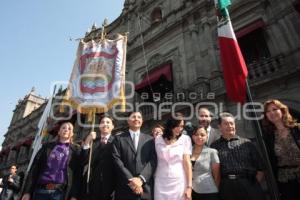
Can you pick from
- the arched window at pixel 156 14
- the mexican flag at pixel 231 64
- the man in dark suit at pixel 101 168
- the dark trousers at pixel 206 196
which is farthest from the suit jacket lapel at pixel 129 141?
the arched window at pixel 156 14

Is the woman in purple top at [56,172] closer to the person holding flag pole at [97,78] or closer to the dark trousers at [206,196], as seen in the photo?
the person holding flag pole at [97,78]

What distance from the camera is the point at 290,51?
24.7 ft

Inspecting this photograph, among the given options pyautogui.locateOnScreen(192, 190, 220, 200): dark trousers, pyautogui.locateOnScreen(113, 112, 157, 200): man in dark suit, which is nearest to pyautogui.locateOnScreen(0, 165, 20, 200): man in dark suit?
pyautogui.locateOnScreen(113, 112, 157, 200): man in dark suit

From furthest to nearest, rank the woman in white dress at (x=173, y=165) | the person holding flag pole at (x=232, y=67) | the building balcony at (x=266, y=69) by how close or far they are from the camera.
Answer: the building balcony at (x=266, y=69) → the person holding flag pole at (x=232, y=67) → the woman in white dress at (x=173, y=165)

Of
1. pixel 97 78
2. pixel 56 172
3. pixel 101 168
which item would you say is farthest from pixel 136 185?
pixel 97 78

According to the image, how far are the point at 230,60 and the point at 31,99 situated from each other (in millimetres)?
27438

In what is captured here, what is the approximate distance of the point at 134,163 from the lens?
299cm

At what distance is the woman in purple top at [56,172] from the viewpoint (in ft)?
10.7

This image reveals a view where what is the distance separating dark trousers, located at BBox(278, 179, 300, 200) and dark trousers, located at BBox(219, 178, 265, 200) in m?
0.29

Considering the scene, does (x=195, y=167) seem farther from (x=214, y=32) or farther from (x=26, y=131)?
(x=26, y=131)

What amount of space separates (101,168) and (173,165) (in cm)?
99

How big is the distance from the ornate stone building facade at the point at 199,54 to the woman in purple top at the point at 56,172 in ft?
18.7

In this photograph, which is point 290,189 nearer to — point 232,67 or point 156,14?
point 232,67

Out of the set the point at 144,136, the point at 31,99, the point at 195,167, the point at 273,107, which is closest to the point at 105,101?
the point at 144,136
